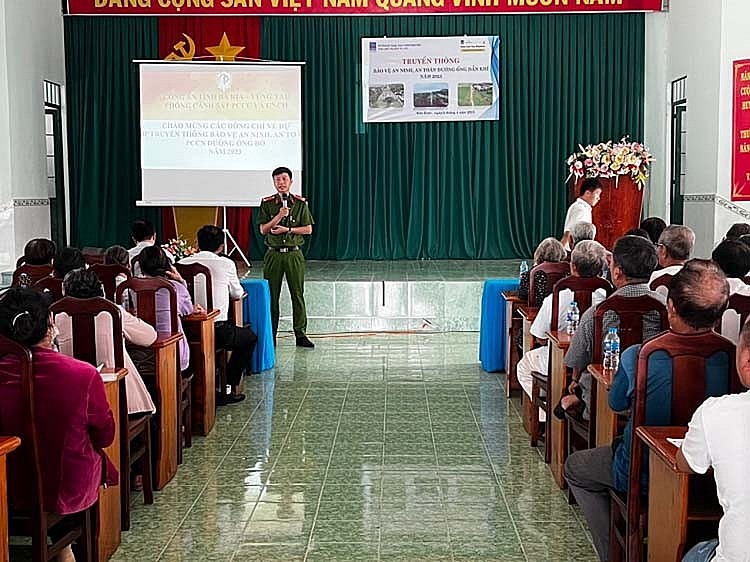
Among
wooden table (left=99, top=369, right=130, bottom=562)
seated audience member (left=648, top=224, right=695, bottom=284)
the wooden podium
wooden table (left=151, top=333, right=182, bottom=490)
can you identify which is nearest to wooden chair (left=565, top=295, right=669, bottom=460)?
seated audience member (left=648, top=224, right=695, bottom=284)

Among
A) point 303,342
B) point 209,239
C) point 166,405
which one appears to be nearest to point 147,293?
point 166,405

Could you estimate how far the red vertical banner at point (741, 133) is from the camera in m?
9.22

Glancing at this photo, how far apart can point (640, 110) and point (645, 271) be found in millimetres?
8899

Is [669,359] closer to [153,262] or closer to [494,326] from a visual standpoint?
[153,262]

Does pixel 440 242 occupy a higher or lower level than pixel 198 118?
lower

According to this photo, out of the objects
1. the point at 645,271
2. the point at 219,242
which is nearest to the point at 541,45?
the point at 219,242

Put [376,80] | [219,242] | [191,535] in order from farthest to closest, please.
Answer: [376,80] < [219,242] < [191,535]

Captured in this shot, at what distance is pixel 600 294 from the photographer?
202 inches

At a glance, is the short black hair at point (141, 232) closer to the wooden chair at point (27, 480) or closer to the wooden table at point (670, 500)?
the wooden chair at point (27, 480)

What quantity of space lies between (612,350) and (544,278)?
2164 mm

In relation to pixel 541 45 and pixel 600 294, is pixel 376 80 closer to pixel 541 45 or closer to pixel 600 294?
pixel 541 45

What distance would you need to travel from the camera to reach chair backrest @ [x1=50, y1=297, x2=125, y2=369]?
155 inches

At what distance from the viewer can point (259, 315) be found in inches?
301

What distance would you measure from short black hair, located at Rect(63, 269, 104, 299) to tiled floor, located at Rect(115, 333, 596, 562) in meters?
1.01
